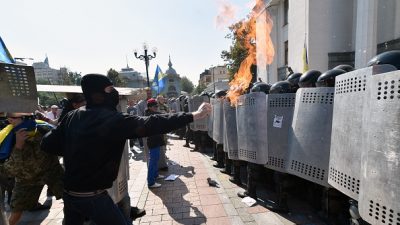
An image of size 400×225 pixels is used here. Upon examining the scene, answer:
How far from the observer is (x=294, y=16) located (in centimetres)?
2014

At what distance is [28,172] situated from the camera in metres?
3.91

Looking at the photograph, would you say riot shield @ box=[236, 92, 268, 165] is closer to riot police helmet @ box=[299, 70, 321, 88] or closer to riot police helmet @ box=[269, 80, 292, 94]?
riot police helmet @ box=[269, 80, 292, 94]

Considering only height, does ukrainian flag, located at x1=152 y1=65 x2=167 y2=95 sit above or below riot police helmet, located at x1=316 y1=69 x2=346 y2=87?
above

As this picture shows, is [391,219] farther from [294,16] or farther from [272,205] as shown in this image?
[294,16]

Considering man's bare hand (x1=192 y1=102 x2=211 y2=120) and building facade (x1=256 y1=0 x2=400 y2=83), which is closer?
man's bare hand (x1=192 y1=102 x2=211 y2=120)

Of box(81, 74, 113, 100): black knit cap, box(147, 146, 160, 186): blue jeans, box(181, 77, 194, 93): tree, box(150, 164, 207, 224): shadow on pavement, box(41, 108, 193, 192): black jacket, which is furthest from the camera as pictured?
box(181, 77, 194, 93): tree

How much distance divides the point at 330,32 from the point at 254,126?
623 inches

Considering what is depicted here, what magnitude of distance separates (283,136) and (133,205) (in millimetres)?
3023

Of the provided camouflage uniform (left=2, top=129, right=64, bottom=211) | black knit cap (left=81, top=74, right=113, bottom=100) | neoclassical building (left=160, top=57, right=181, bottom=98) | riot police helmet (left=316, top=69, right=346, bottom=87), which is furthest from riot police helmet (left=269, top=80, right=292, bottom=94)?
neoclassical building (left=160, top=57, right=181, bottom=98)

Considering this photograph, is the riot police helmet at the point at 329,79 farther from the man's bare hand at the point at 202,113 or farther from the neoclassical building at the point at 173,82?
the neoclassical building at the point at 173,82

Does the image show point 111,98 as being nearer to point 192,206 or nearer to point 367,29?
point 192,206

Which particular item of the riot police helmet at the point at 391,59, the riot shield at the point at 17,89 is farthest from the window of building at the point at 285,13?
the riot shield at the point at 17,89

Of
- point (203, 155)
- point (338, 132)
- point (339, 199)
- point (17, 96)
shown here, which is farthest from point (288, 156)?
point (203, 155)

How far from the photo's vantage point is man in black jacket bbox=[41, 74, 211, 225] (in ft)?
8.41
